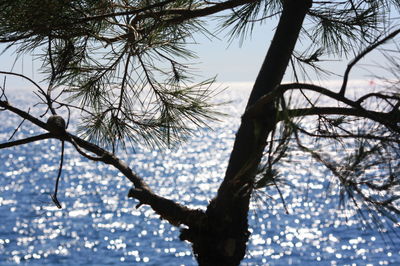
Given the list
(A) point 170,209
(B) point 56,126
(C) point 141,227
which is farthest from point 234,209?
(C) point 141,227

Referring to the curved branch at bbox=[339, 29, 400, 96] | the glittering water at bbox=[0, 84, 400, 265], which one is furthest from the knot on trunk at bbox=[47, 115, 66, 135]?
the glittering water at bbox=[0, 84, 400, 265]

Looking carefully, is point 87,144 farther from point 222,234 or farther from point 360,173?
point 360,173

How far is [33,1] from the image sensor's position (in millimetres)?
1962

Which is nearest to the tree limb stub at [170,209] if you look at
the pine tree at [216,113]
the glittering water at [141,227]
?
the pine tree at [216,113]

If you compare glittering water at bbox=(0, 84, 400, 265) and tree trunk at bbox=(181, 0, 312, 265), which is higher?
glittering water at bbox=(0, 84, 400, 265)

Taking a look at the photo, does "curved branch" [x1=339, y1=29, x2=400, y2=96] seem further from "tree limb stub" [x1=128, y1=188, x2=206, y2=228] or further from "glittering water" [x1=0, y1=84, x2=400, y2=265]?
"glittering water" [x1=0, y1=84, x2=400, y2=265]

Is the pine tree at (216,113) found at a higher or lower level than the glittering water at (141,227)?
lower

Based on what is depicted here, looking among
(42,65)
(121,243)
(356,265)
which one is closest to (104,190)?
(121,243)

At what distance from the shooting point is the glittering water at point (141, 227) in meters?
15.4

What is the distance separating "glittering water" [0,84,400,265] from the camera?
1538 centimetres

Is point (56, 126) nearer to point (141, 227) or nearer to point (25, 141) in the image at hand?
point (25, 141)

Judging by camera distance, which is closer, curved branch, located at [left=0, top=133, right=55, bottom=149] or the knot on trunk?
curved branch, located at [left=0, top=133, right=55, bottom=149]

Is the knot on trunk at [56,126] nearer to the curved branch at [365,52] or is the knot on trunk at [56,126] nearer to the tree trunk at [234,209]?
the tree trunk at [234,209]

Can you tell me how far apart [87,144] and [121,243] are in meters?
15.7
